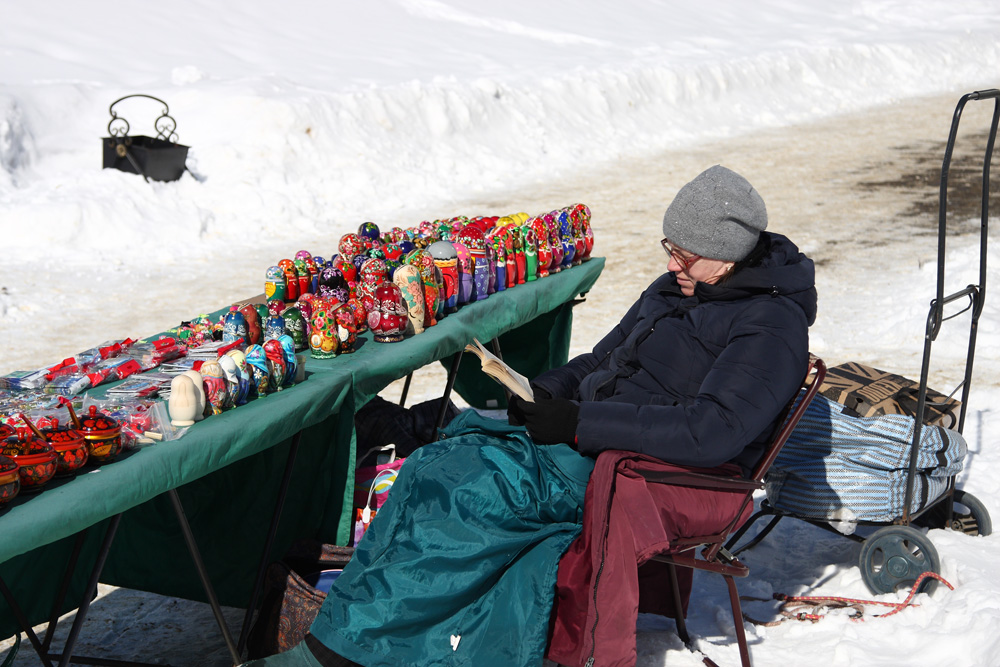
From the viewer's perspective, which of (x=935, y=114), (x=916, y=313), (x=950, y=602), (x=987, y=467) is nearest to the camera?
(x=950, y=602)

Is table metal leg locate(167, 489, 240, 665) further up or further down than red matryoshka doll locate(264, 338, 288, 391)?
further down

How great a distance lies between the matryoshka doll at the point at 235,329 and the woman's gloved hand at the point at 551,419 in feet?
3.50

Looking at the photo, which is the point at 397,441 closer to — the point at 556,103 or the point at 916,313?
the point at 916,313

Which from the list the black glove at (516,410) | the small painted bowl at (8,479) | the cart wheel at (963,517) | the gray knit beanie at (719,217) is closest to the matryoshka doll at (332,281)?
the black glove at (516,410)

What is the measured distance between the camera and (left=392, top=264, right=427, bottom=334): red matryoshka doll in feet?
11.5

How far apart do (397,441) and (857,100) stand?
16696 mm

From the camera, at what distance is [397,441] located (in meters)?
3.70

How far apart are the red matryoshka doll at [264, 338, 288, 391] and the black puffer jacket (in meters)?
0.89

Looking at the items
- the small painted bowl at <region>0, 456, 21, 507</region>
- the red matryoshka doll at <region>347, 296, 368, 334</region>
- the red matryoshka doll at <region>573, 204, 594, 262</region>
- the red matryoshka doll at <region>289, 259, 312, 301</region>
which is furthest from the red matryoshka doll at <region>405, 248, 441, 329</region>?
the small painted bowl at <region>0, 456, 21, 507</region>

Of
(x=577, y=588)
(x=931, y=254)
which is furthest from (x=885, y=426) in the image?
(x=931, y=254)

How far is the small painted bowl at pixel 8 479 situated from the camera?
82.4 inches

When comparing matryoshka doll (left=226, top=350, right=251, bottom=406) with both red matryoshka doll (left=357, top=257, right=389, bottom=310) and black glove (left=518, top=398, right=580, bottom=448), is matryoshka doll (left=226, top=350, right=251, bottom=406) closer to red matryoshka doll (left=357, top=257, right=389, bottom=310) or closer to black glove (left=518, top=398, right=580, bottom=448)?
red matryoshka doll (left=357, top=257, right=389, bottom=310)

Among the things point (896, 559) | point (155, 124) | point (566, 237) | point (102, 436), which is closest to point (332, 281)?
point (566, 237)

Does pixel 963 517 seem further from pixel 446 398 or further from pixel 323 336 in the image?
pixel 323 336
